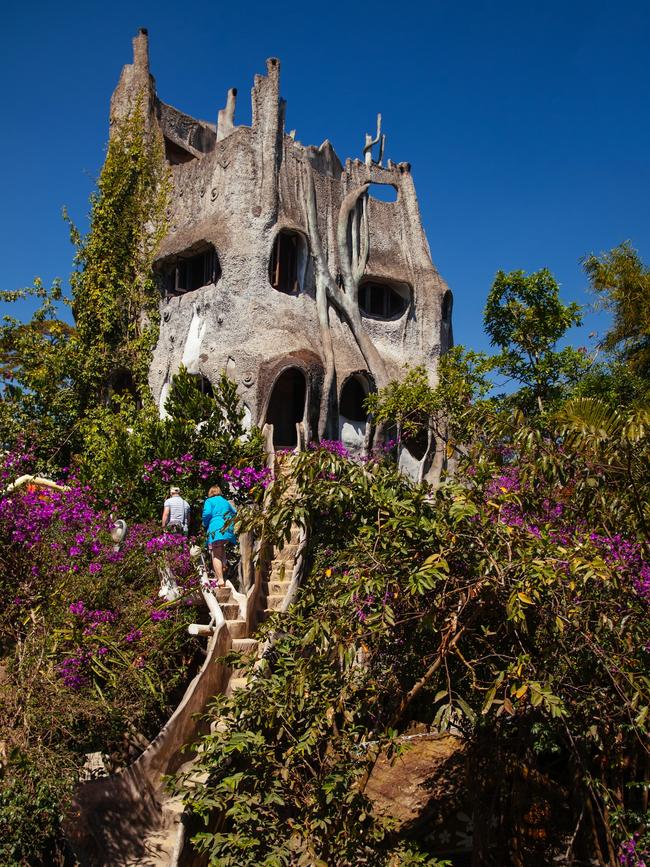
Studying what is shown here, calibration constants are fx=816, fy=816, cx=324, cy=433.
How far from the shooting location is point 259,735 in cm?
592

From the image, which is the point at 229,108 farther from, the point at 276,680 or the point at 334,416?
the point at 276,680

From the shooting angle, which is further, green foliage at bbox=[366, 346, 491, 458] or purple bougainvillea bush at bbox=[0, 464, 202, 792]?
green foliage at bbox=[366, 346, 491, 458]

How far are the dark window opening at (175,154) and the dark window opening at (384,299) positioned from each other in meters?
5.80

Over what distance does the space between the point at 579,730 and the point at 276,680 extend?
2409 mm

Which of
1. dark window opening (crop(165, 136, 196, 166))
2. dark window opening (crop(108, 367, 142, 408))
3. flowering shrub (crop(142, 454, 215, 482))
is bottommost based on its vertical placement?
flowering shrub (crop(142, 454, 215, 482))

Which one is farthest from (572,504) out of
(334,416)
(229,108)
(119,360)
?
(229,108)

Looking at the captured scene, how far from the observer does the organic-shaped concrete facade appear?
16953 millimetres

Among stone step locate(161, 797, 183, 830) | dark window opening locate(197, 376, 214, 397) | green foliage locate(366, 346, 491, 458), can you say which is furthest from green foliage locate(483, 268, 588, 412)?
stone step locate(161, 797, 183, 830)

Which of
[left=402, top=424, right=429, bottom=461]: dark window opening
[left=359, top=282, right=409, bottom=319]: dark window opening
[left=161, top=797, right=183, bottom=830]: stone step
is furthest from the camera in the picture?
[left=359, top=282, right=409, bottom=319]: dark window opening

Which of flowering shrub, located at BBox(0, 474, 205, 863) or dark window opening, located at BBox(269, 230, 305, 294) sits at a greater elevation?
dark window opening, located at BBox(269, 230, 305, 294)

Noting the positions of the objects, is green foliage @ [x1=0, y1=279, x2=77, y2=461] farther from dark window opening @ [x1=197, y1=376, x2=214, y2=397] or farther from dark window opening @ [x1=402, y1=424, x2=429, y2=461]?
dark window opening @ [x1=402, y1=424, x2=429, y2=461]

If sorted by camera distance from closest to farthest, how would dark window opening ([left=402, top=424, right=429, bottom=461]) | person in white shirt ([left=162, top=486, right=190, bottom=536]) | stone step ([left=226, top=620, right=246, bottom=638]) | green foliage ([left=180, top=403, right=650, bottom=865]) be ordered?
green foliage ([left=180, top=403, right=650, bottom=865])
stone step ([left=226, top=620, right=246, bottom=638])
person in white shirt ([left=162, top=486, right=190, bottom=536])
dark window opening ([left=402, top=424, right=429, bottom=461])

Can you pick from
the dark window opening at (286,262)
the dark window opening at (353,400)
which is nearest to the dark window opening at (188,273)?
the dark window opening at (286,262)

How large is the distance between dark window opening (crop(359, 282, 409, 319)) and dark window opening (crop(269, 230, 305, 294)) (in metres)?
2.42
